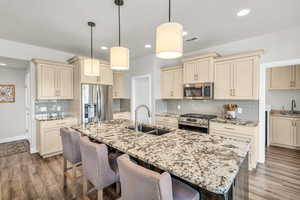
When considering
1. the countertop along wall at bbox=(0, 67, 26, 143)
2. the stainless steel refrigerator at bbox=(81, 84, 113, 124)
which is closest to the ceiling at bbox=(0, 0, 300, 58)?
the stainless steel refrigerator at bbox=(81, 84, 113, 124)

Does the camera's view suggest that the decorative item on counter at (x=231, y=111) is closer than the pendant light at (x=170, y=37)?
No

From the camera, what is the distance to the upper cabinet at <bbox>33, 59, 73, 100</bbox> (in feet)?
11.9

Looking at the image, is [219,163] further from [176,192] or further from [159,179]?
[159,179]

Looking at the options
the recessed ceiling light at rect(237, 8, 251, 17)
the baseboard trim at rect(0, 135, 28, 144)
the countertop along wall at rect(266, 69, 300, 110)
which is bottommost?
the baseboard trim at rect(0, 135, 28, 144)

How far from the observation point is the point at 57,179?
2557 millimetres

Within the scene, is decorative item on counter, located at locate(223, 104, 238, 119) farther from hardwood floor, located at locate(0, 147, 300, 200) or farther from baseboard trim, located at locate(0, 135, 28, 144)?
baseboard trim, located at locate(0, 135, 28, 144)

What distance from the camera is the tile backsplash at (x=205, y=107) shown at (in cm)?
329

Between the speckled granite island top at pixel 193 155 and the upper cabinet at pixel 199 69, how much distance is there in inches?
83.7

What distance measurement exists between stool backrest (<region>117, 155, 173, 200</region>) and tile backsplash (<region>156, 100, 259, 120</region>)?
10.6 ft

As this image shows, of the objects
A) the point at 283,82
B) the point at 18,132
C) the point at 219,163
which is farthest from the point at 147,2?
the point at 18,132

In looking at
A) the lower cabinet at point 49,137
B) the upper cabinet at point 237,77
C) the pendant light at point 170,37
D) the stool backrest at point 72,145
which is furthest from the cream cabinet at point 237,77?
the lower cabinet at point 49,137

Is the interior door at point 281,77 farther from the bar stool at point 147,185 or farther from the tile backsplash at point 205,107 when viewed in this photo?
the bar stool at point 147,185

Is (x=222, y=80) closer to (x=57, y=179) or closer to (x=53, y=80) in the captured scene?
(x=57, y=179)

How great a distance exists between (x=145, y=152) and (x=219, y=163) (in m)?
0.63
